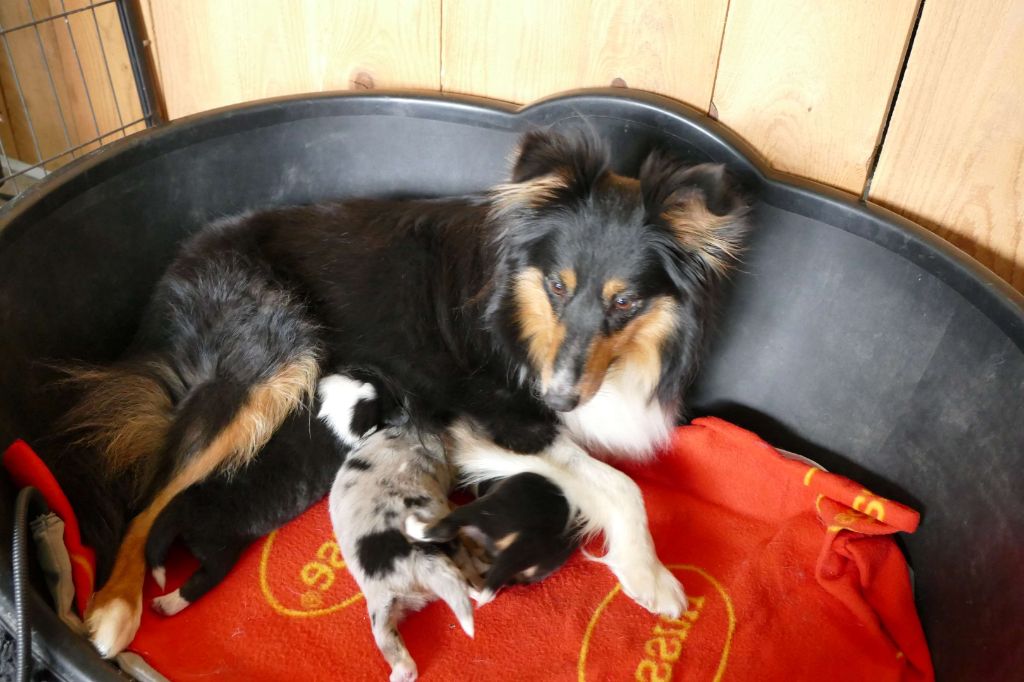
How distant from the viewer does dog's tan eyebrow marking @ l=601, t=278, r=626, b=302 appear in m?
1.77

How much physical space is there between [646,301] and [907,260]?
70 cm

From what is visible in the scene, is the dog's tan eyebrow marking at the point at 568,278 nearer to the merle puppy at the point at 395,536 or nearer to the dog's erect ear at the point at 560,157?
the dog's erect ear at the point at 560,157

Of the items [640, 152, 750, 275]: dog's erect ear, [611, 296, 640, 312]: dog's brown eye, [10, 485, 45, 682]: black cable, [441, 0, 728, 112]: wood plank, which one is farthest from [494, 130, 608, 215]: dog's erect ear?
[10, 485, 45, 682]: black cable

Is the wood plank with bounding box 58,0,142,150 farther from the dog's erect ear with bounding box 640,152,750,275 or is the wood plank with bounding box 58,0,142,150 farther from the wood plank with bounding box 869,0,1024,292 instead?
the wood plank with bounding box 869,0,1024,292

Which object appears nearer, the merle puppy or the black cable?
the black cable

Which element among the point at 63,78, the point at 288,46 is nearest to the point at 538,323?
the point at 288,46

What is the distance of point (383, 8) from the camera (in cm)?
247

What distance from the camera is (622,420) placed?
2.14m

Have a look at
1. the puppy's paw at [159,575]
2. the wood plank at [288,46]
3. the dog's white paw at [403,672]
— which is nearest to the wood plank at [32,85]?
the wood plank at [288,46]

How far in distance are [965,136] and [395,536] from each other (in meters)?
1.71

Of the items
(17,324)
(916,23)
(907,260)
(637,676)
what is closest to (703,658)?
(637,676)

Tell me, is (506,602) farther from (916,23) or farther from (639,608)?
(916,23)

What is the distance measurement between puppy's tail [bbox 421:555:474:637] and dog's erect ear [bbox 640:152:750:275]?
906 millimetres

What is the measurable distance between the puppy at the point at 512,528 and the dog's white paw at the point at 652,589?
18 centimetres
